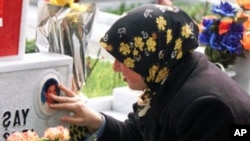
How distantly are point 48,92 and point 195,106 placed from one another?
462 mm

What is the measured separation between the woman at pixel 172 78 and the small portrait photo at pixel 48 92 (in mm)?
21

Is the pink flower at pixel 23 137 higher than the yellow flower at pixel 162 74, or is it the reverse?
the yellow flower at pixel 162 74

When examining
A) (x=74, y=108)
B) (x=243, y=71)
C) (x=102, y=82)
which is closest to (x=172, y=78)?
(x=74, y=108)

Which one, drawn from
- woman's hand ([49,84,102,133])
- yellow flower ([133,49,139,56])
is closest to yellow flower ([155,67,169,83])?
yellow flower ([133,49,139,56])

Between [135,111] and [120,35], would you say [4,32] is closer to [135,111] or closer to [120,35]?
[120,35]

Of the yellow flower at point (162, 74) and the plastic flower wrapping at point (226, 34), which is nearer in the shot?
the yellow flower at point (162, 74)

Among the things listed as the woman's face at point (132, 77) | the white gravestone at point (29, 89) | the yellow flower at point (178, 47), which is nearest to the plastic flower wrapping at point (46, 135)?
the white gravestone at point (29, 89)

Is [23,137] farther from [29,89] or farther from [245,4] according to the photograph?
[245,4]

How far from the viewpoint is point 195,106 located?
2.13m

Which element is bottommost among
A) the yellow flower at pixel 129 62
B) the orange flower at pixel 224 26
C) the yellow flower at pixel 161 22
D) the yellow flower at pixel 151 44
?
the orange flower at pixel 224 26

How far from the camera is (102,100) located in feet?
10.5

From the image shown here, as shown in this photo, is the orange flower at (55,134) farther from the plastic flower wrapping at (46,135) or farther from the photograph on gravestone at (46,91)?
the photograph on gravestone at (46,91)

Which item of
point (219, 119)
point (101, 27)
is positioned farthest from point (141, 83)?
point (101, 27)

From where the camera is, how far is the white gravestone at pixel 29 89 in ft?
6.92
